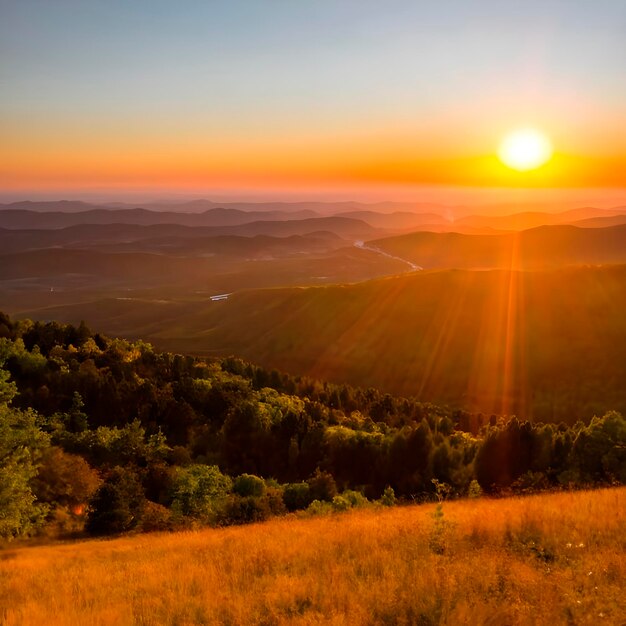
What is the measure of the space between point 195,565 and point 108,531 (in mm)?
12907

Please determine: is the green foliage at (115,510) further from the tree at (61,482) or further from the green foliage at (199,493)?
the tree at (61,482)

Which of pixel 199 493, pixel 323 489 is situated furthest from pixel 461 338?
pixel 199 493

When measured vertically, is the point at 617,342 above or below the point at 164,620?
below

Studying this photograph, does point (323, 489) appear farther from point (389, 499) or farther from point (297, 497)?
point (389, 499)

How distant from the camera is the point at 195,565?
38.6 feet

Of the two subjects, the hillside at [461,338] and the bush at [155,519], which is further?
the hillside at [461,338]

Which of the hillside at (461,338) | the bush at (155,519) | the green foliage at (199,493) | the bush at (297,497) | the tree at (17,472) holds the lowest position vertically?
the hillside at (461,338)

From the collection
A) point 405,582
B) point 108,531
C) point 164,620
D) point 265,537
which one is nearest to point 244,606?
point 164,620

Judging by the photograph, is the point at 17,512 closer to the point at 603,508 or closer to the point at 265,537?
the point at 265,537

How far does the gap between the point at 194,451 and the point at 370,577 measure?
121 ft

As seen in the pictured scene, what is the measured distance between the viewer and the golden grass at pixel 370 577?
8.18 metres

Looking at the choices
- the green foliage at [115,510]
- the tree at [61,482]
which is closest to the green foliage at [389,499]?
the green foliage at [115,510]

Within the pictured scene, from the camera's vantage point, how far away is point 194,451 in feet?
144

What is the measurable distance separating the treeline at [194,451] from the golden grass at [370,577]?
4.62 m
